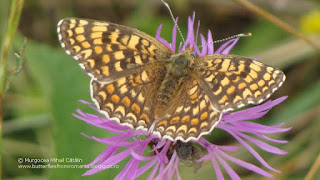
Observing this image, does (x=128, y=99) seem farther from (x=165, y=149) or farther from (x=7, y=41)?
(x=7, y=41)

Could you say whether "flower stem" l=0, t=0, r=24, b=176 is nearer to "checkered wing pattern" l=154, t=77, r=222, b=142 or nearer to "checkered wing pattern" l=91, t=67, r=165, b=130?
"checkered wing pattern" l=91, t=67, r=165, b=130

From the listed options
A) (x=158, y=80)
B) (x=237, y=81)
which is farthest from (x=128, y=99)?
(x=237, y=81)

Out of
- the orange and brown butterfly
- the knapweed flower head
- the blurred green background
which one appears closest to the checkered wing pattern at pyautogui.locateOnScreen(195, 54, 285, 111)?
the orange and brown butterfly

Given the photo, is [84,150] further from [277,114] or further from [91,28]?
[277,114]

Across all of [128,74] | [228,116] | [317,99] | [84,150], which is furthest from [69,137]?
[317,99]

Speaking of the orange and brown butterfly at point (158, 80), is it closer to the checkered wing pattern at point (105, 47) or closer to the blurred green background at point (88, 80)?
the checkered wing pattern at point (105, 47)
